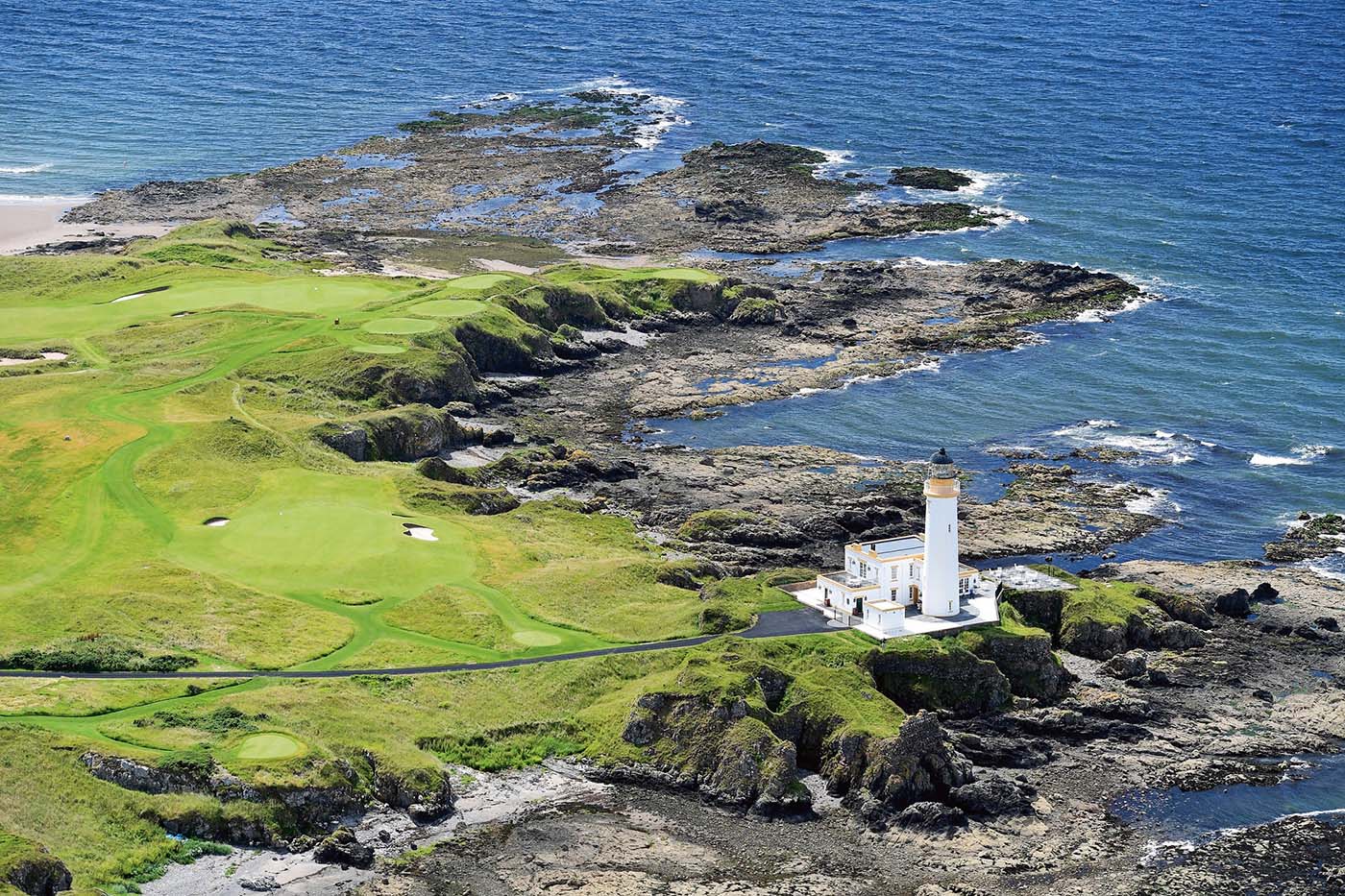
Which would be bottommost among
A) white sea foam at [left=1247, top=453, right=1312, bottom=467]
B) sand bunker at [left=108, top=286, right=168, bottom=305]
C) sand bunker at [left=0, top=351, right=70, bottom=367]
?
white sea foam at [left=1247, top=453, right=1312, bottom=467]

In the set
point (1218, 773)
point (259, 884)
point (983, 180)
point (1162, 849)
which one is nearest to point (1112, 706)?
point (1218, 773)

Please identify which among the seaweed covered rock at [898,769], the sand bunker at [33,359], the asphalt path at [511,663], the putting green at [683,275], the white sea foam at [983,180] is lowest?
the seaweed covered rock at [898,769]

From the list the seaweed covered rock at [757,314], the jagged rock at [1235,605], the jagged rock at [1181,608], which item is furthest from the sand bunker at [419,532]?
the seaweed covered rock at [757,314]

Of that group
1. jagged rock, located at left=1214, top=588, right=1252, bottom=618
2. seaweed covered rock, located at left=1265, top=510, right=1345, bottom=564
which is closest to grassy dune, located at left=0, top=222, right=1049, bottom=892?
jagged rock, located at left=1214, top=588, right=1252, bottom=618

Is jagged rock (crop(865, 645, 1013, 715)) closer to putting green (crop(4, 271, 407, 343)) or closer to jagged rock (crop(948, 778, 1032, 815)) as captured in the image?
jagged rock (crop(948, 778, 1032, 815))

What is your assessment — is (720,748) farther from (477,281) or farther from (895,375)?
(477,281)

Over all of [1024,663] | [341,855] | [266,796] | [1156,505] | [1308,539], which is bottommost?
[1308,539]

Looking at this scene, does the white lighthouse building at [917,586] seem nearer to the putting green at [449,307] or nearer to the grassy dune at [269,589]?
the grassy dune at [269,589]
